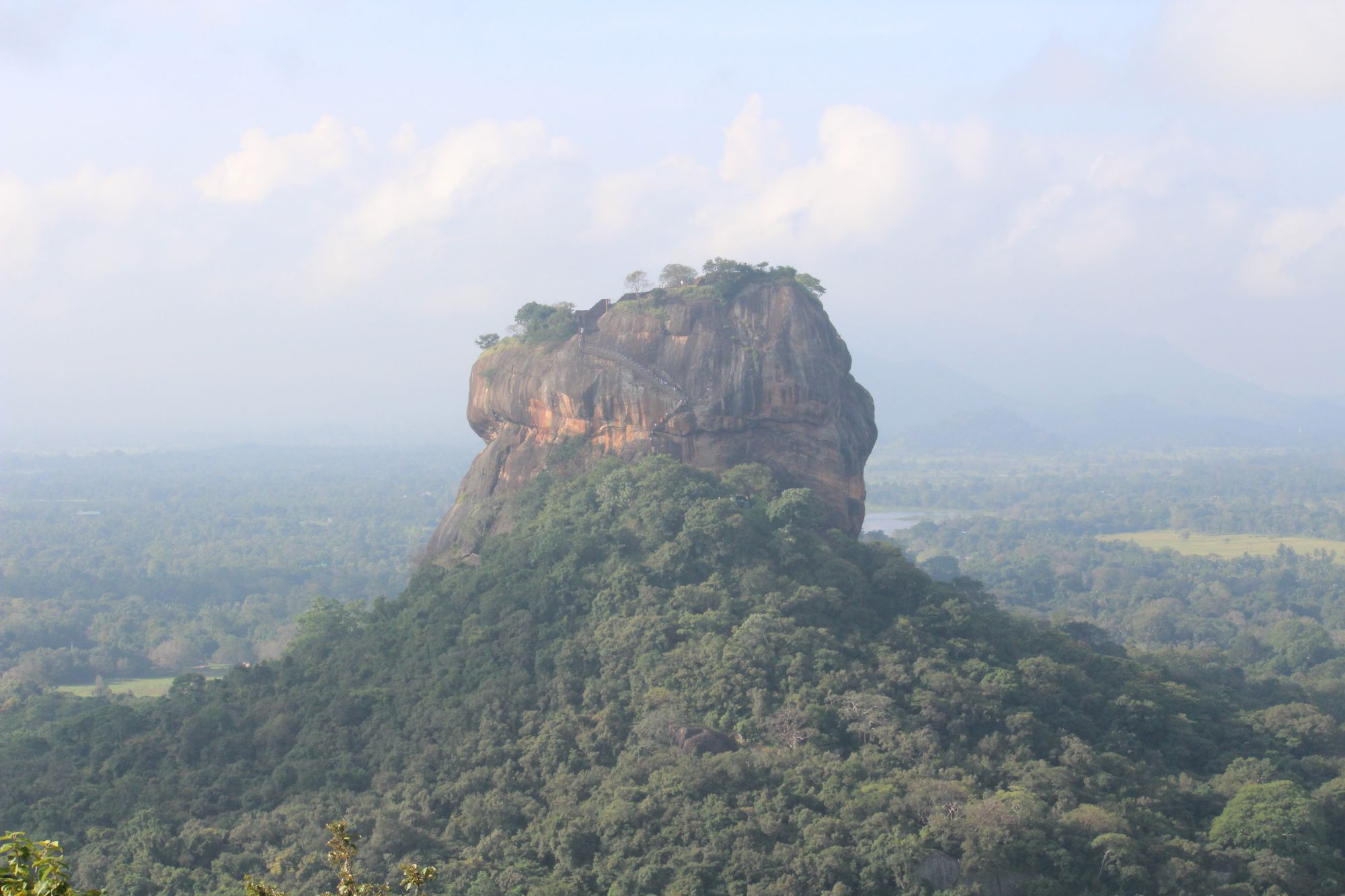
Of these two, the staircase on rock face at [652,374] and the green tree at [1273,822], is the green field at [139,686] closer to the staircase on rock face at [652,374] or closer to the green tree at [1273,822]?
the staircase on rock face at [652,374]

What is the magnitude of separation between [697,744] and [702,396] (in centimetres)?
1299

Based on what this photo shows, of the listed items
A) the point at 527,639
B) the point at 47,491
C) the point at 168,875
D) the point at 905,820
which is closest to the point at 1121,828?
the point at 905,820

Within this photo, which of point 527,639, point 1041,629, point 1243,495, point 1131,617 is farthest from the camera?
point 1243,495

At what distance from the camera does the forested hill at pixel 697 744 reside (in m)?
22.3

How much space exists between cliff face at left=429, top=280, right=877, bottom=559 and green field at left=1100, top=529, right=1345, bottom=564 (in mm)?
67764

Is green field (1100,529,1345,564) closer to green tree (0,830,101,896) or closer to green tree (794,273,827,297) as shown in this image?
green tree (794,273,827,297)

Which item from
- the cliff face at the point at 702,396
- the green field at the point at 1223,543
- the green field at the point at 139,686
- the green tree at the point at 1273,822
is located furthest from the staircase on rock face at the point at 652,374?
the green field at the point at 1223,543

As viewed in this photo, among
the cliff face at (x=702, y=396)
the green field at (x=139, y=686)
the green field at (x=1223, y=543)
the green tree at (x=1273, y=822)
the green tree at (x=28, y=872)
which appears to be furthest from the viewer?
the green field at (x=1223, y=543)

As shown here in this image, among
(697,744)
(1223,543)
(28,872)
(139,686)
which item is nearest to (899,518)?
(1223,543)

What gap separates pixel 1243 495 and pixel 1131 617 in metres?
77.9

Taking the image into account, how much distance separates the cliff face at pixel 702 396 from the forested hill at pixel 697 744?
5.35 feet

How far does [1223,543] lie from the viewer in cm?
10388

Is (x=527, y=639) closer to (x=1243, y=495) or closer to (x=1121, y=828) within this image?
(x=1121, y=828)

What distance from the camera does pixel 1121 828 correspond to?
22.4 m
